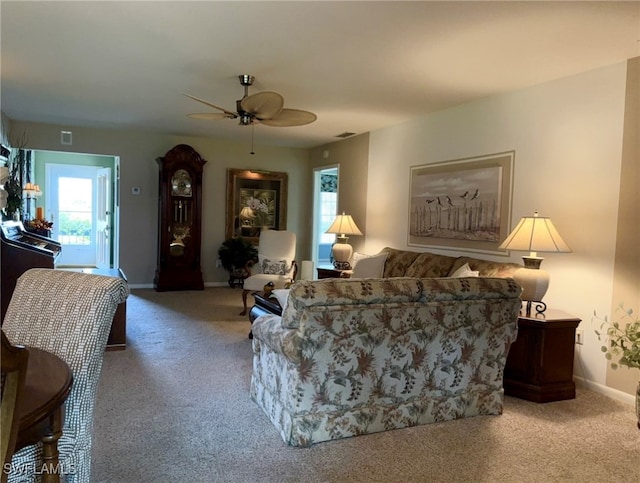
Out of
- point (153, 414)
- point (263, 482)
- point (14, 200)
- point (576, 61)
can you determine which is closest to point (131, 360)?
point (153, 414)

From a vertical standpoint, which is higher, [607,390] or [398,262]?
[398,262]

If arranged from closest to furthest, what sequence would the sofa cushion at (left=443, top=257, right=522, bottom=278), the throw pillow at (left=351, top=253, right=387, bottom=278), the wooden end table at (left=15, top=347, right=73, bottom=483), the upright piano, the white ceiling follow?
the wooden end table at (left=15, top=347, right=73, bottom=483), the white ceiling, the sofa cushion at (left=443, top=257, right=522, bottom=278), the upright piano, the throw pillow at (left=351, top=253, right=387, bottom=278)

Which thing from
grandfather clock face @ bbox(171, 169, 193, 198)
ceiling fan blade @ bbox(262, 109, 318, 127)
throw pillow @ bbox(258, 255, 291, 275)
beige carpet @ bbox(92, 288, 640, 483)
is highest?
ceiling fan blade @ bbox(262, 109, 318, 127)

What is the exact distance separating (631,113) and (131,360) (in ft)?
13.4

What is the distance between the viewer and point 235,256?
7.01 meters

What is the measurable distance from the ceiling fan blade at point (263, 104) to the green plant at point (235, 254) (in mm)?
3716

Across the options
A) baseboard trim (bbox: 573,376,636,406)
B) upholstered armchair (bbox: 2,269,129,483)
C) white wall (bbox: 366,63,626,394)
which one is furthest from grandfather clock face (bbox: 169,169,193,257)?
baseboard trim (bbox: 573,376,636,406)

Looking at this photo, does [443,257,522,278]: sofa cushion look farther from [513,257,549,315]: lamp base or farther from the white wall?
[513,257,549,315]: lamp base

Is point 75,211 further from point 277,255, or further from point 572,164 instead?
point 572,164

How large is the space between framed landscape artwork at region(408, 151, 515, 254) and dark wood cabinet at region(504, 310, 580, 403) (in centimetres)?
115

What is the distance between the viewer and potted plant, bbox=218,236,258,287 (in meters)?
7.02

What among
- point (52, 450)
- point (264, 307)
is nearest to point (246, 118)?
point (264, 307)

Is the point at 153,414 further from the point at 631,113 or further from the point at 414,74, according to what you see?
the point at 631,113

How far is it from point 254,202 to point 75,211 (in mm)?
4097
